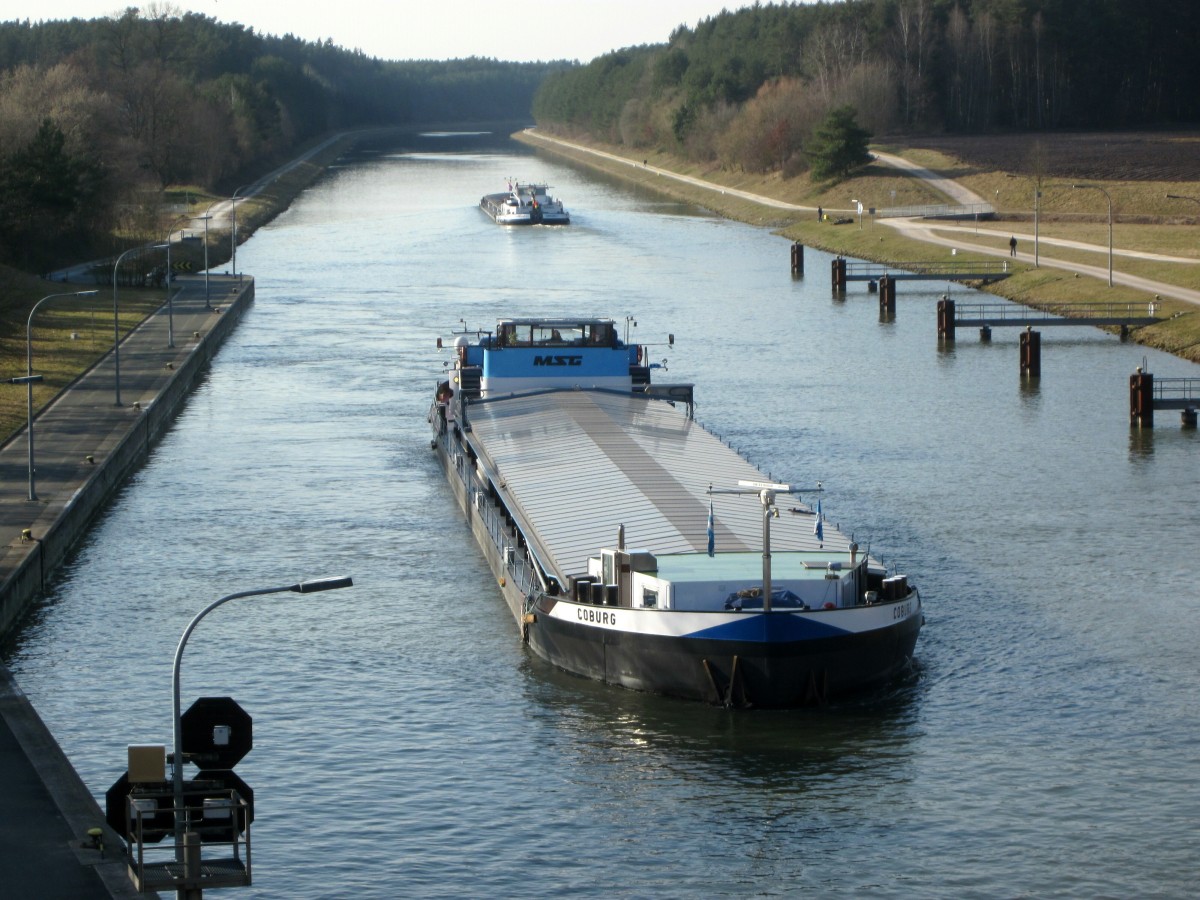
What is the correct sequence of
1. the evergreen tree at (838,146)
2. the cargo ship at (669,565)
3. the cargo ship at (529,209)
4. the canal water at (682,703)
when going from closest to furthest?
the canal water at (682,703), the cargo ship at (669,565), the cargo ship at (529,209), the evergreen tree at (838,146)

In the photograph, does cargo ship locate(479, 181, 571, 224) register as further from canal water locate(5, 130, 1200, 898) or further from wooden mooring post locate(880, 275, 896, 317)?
canal water locate(5, 130, 1200, 898)

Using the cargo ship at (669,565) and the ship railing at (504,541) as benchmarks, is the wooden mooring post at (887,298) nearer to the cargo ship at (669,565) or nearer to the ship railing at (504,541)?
the cargo ship at (669,565)

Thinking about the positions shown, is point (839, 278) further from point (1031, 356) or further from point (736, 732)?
point (736, 732)

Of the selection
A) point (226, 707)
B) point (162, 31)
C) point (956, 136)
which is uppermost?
point (162, 31)

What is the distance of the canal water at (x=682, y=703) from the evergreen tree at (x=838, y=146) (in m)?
80.9

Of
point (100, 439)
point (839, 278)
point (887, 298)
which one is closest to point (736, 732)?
point (100, 439)

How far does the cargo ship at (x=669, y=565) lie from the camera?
1182 inches

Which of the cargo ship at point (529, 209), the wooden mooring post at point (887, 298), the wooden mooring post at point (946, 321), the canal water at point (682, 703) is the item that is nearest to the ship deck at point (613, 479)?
the canal water at point (682, 703)

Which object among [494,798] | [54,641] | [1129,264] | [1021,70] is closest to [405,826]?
[494,798]

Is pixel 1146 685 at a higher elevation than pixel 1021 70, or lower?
lower

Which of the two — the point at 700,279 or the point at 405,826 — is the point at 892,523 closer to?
the point at 405,826

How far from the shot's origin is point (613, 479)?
4106cm

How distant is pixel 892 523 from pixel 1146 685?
12.7 metres

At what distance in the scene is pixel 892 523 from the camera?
4441 cm
